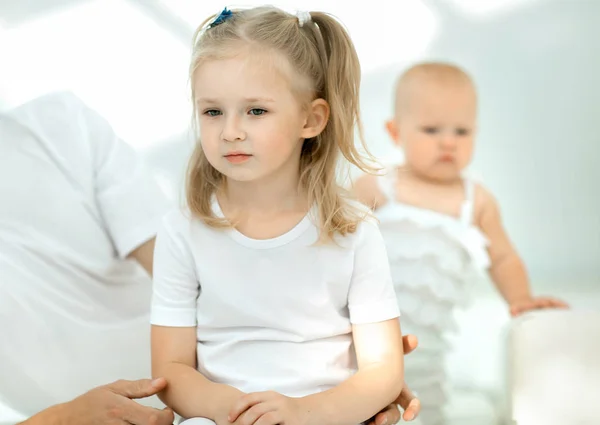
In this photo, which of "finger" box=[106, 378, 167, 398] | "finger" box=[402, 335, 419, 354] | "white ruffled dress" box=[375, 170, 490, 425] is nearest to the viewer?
"finger" box=[106, 378, 167, 398]

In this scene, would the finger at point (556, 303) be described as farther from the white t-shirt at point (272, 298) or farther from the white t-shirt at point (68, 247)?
the white t-shirt at point (68, 247)

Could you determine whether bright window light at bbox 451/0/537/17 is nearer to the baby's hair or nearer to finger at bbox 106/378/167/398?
the baby's hair

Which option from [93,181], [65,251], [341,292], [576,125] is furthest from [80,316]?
[576,125]

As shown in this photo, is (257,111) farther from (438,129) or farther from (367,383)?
(438,129)

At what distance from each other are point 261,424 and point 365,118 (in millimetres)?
1788

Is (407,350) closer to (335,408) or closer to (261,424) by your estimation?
(335,408)

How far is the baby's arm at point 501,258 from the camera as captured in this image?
227 cm

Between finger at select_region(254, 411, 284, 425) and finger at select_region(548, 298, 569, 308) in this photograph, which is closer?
finger at select_region(254, 411, 284, 425)

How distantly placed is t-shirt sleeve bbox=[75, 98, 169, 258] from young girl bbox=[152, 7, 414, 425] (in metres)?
0.24

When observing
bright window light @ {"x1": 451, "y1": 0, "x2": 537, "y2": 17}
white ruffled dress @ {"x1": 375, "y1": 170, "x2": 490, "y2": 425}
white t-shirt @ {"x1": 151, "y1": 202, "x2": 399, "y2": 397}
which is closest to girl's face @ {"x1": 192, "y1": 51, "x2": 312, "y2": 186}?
white t-shirt @ {"x1": 151, "y1": 202, "x2": 399, "y2": 397}

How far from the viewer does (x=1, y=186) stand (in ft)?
5.10

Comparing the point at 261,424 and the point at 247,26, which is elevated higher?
the point at 247,26

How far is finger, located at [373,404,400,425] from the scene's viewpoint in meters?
1.29

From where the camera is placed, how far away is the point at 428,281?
2012 millimetres
